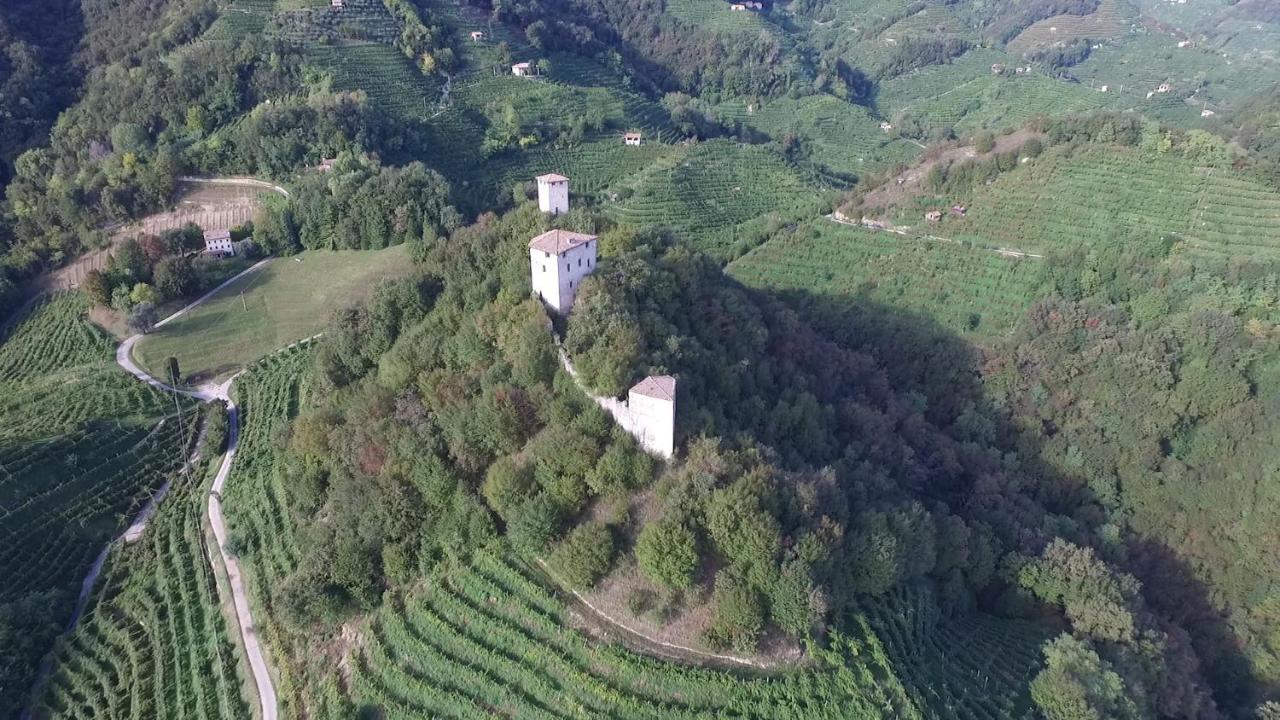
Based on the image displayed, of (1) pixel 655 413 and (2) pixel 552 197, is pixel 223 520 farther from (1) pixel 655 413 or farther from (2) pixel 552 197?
(2) pixel 552 197

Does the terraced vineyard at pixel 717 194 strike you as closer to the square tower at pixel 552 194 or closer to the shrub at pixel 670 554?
the square tower at pixel 552 194

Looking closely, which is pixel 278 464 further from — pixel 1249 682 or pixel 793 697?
pixel 1249 682

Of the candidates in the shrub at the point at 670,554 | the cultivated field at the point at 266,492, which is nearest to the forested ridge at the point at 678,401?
the shrub at the point at 670,554

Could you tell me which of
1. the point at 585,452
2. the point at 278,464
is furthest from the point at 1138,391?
the point at 278,464

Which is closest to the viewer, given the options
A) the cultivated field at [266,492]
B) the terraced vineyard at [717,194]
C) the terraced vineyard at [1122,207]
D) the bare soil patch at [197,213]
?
the cultivated field at [266,492]

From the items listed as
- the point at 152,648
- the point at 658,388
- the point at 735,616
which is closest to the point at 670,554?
the point at 735,616

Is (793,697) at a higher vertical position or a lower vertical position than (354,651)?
higher

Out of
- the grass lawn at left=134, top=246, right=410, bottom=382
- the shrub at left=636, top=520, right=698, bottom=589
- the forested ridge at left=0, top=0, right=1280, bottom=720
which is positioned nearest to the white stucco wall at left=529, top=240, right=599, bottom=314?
the forested ridge at left=0, top=0, right=1280, bottom=720
